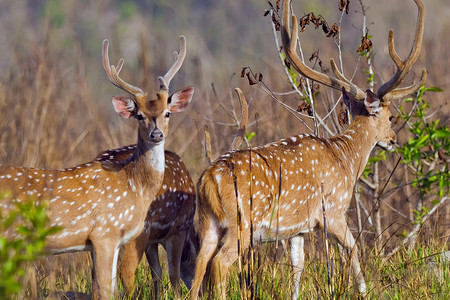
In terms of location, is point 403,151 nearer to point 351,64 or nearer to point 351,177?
point 351,177

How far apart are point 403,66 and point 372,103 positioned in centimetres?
40

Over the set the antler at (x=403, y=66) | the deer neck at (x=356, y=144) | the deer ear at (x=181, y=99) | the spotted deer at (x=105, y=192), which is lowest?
the spotted deer at (x=105, y=192)

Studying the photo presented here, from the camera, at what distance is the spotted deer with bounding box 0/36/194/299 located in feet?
19.3

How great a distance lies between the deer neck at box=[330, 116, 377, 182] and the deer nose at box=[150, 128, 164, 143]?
1491 mm

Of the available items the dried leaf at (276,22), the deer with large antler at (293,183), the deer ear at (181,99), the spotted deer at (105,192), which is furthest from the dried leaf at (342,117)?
the spotted deer at (105,192)

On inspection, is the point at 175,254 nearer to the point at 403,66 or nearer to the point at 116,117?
the point at 403,66

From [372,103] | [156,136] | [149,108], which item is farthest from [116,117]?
[156,136]

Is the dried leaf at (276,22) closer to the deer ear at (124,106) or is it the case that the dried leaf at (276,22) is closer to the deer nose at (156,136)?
the deer ear at (124,106)

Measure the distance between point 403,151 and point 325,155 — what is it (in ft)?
4.02

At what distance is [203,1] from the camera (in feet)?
138

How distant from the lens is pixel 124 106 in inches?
250

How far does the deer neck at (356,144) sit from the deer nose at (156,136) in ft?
4.89

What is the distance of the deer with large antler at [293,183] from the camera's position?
5641mm

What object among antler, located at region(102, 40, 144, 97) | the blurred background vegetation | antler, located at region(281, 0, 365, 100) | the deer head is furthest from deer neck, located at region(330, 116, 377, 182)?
antler, located at region(102, 40, 144, 97)
